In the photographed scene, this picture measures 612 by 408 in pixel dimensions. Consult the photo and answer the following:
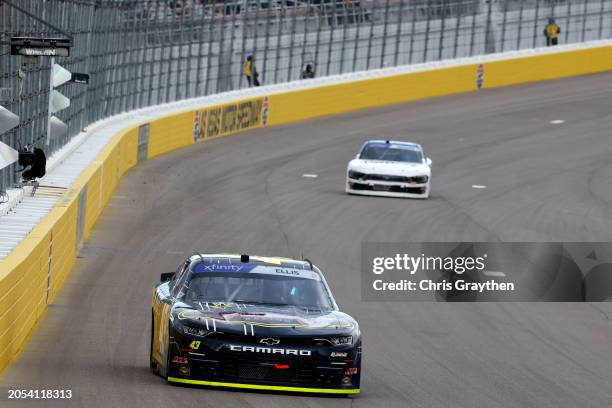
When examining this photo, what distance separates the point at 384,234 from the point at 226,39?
1837 cm

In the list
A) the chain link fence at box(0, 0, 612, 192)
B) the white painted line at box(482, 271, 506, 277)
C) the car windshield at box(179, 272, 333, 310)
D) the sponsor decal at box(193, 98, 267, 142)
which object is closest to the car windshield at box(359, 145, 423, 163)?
the chain link fence at box(0, 0, 612, 192)

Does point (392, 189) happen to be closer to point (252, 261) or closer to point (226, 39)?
point (226, 39)

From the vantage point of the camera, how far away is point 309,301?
41.6 ft

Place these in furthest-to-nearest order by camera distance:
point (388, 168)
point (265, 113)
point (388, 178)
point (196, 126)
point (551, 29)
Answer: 1. point (551, 29)
2. point (265, 113)
3. point (196, 126)
4. point (388, 168)
5. point (388, 178)

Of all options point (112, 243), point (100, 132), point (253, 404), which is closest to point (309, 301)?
point (253, 404)

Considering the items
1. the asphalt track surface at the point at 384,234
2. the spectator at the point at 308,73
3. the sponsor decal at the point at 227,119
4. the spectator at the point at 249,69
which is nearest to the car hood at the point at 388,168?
the asphalt track surface at the point at 384,234

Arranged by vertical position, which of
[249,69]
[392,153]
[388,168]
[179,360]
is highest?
[179,360]

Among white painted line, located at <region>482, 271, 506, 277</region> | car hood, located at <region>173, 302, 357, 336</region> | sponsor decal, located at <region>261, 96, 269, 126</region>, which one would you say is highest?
car hood, located at <region>173, 302, 357, 336</region>

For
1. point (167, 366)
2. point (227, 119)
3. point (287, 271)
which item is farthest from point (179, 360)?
point (227, 119)

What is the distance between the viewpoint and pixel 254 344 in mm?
11664

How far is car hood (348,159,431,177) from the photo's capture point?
97.2 feet

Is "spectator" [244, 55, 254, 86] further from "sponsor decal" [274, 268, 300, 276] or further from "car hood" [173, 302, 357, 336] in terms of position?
"car hood" [173, 302, 357, 336]

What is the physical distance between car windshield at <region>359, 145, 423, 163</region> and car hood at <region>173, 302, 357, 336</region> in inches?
706

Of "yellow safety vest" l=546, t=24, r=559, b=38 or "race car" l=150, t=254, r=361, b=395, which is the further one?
"yellow safety vest" l=546, t=24, r=559, b=38
